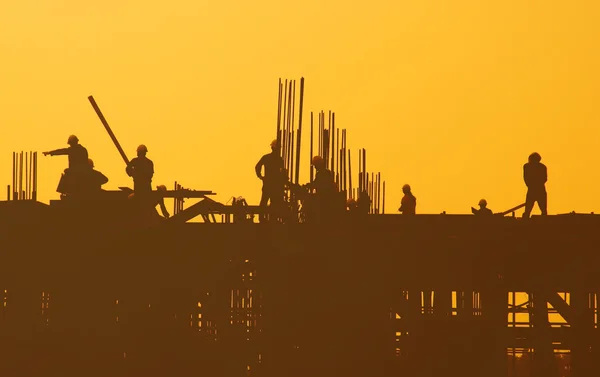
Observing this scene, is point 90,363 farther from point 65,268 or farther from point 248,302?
point 248,302

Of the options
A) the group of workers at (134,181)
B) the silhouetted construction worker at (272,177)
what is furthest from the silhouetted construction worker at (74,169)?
the silhouetted construction worker at (272,177)

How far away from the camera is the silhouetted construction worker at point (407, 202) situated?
38094mm

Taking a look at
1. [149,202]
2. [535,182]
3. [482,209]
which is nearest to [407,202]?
[482,209]

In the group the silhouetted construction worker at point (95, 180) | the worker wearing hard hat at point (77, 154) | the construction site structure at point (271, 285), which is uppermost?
the worker wearing hard hat at point (77, 154)

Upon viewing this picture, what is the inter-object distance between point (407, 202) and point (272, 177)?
397 centimetres

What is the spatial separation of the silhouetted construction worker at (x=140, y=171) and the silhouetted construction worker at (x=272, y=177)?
2.04 meters

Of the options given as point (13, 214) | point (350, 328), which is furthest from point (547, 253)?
point (13, 214)

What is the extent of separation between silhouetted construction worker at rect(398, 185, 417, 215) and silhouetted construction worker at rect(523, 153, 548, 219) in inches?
117

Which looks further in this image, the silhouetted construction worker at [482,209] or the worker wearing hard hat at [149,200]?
the silhouetted construction worker at [482,209]

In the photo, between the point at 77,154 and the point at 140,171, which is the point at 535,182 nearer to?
the point at 140,171

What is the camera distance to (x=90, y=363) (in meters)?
36.0

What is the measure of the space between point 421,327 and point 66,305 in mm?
6929

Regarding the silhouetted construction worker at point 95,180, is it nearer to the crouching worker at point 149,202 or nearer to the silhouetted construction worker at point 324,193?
the crouching worker at point 149,202

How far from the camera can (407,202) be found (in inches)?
1507
